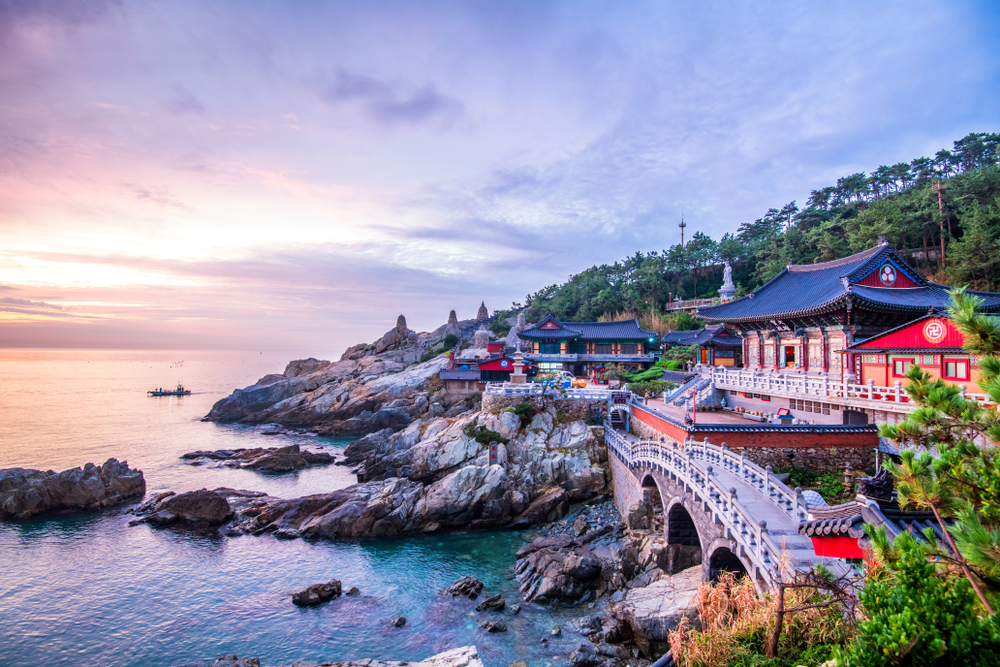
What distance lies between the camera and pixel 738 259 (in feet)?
273

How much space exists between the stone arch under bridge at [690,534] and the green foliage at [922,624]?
910 centimetres

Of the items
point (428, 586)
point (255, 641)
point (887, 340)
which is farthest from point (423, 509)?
point (887, 340)

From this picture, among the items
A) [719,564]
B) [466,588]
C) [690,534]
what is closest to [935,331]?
[690,534]

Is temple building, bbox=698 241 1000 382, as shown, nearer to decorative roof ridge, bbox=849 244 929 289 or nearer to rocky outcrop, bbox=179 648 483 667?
decorative roof ridge, bbox=849 244 929 289

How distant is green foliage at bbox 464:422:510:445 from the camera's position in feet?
126

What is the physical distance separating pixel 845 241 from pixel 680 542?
5642cm

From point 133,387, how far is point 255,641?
5717 inches

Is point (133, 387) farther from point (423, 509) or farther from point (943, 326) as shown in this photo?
point (943, 326)

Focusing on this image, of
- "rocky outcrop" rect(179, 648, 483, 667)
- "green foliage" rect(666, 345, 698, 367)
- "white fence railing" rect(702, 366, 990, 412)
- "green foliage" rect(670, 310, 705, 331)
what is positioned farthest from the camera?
"green foliage" rect(670, 310, 705, 331)

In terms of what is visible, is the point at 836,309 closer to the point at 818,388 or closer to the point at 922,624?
Result: the point at 818,388

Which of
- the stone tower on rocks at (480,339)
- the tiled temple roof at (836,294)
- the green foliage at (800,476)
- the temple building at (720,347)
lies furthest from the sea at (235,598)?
the stone tower on rocks at (480,339)

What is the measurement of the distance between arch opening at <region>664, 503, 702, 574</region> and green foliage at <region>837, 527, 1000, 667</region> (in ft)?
55.4

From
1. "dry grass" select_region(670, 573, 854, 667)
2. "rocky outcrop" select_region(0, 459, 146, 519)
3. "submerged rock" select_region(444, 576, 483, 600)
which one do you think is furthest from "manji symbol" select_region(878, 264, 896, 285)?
"rocky outcrop" select_region(0, 459, 146, 519)

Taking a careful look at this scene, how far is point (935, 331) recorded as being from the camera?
2164 cm
